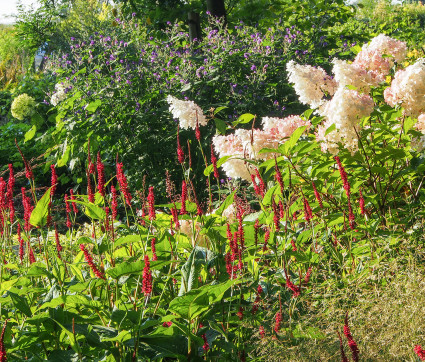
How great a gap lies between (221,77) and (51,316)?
452 cm

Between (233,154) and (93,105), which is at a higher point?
(233,154)

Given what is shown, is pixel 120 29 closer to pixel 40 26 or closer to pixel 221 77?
pixel 221 77

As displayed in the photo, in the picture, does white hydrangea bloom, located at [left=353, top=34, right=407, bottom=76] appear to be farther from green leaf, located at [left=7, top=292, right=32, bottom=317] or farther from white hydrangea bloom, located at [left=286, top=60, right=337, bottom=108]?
green leaf, located at [left=7, top=292, right=32, bottom=317]

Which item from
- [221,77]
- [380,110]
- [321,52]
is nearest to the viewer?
[380,110]

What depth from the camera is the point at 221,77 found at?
19.5 feet

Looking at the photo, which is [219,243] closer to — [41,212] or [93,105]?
[41,212]

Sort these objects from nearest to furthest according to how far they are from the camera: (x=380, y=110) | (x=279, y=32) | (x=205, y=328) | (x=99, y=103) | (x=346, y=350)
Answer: (x=346, y=350) → (x=205, y=328) → (x=380, y=110) → (x=99, y=103) → (x=279, y=32)

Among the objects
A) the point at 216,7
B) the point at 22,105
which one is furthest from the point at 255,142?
the point at 216,7

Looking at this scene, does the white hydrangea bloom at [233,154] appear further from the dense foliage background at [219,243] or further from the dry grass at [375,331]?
the dry grass at [375,331]

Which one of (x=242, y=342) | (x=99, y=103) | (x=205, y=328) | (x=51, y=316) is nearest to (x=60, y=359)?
(x=51, y=316)

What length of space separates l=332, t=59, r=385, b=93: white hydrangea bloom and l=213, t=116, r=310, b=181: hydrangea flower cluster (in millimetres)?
285

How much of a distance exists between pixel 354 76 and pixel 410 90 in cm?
31

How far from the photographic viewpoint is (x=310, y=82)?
3.13m

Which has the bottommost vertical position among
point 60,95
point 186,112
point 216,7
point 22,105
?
point 22,105
